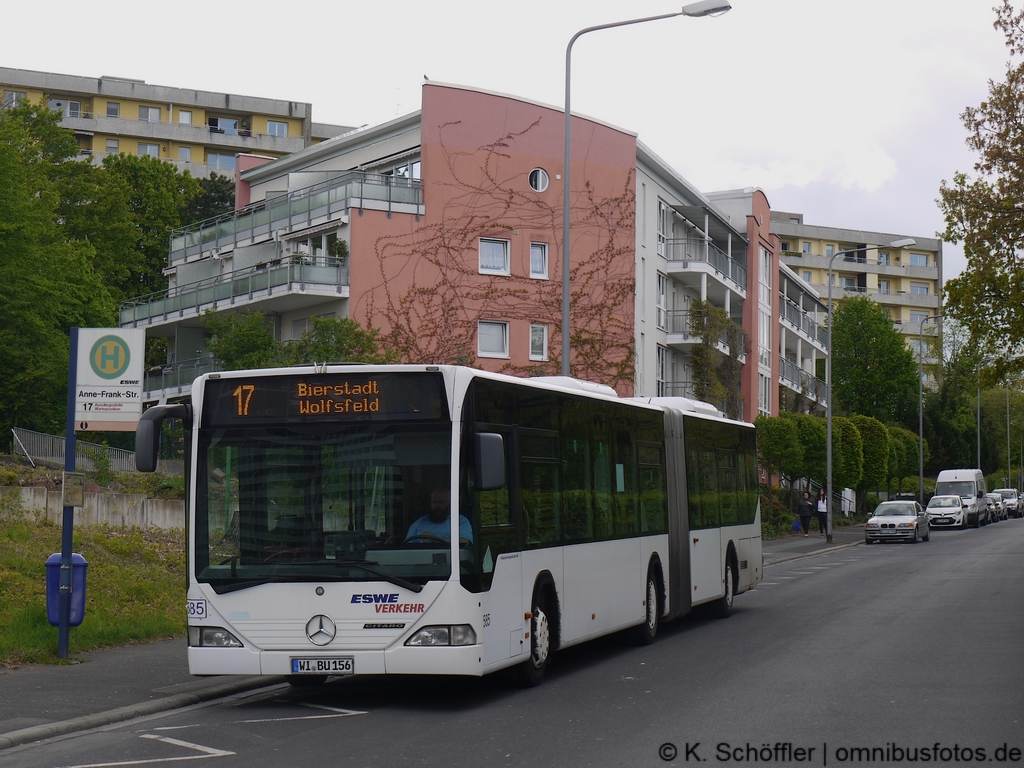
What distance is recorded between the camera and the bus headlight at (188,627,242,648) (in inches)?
430

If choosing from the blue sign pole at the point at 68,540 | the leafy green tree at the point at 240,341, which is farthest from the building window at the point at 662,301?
the blue sign pole at the point at 68,540

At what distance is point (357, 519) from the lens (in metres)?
10.8

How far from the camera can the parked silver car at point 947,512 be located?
63.6 meters

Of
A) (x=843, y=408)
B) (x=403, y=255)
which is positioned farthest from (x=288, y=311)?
(x=843, y=408)

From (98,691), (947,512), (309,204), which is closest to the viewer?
(98,691)

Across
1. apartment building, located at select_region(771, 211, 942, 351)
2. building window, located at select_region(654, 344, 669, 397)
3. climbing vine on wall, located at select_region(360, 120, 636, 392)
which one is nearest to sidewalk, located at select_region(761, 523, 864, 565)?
building window, located at select_region(654, 344, 669, 397)

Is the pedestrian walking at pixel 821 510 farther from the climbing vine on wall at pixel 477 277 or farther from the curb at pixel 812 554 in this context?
the climbing vine on wall at pixel 477 277

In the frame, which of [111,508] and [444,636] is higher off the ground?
[111,508]

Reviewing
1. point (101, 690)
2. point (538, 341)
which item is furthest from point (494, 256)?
point (101, 690)

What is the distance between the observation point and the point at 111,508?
966 inches

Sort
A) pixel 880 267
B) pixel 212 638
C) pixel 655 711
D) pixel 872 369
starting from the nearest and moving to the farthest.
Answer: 1. pixel 655 711
2. pixel 212 638
3. pixel 872 369
4. pixel 880 267

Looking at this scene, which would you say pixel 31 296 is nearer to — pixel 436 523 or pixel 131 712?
pixel 131 712

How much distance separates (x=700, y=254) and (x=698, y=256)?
164 mm

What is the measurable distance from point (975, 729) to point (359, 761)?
14.1ft
